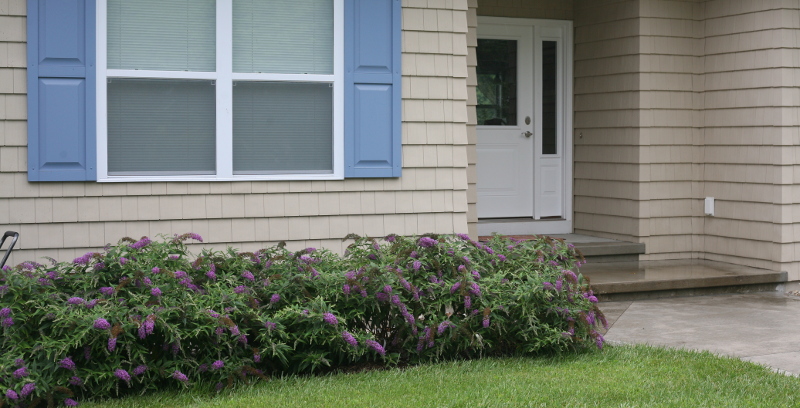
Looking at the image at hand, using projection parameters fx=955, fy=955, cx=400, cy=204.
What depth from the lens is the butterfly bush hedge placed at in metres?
4.20

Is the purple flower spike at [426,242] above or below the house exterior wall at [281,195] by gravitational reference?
below

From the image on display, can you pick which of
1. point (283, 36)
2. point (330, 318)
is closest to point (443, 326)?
point (330, 318)

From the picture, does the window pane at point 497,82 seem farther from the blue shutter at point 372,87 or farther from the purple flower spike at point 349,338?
the purple flower spike at point 349,338

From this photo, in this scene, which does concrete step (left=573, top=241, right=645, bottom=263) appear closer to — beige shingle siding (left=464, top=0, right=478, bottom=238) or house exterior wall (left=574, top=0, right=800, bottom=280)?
house exterior wall (left=574, top=0, right=800, bottom=280)

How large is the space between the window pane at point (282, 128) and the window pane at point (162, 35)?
34 cm

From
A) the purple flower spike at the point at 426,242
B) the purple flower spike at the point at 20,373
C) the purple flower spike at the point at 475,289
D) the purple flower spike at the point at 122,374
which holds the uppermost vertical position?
the purple flower spike at the point at 426,242

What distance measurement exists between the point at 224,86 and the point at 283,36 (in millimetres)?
511

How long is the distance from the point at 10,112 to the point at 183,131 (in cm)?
101

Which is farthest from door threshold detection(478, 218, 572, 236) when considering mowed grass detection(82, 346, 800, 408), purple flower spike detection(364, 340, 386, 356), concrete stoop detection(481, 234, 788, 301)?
purple flower spike detection(364, 340, 386, 356)

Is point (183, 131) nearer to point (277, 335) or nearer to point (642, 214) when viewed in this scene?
point (277, 335)

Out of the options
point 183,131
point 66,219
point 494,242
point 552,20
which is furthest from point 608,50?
point 66,219

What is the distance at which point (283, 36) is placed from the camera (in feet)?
20.2

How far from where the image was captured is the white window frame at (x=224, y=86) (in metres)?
5.75

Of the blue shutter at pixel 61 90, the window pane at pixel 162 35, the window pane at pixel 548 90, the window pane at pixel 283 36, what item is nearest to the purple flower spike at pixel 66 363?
the blue shutter at pixel 61 90
